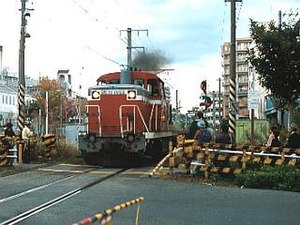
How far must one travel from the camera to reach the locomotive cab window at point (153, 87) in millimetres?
23484

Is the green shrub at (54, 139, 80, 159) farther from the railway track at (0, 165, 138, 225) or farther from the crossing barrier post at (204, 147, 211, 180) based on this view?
the crossing barrier post at (204, 147, 211, 180)

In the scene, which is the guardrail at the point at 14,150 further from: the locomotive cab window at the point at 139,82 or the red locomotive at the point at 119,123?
the locomotive cab window at the point at 139,82

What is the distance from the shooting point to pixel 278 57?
20.8 metres

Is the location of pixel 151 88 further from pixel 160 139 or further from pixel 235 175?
pixel 235 175

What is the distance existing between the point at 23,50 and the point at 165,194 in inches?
557

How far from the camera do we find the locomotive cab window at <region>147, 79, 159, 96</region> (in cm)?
2348

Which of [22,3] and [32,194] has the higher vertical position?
[22,3]

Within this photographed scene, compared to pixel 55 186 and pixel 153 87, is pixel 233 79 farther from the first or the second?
pixel 55 186

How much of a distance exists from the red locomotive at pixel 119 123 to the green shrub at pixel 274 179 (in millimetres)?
6262

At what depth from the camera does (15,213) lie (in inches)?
406

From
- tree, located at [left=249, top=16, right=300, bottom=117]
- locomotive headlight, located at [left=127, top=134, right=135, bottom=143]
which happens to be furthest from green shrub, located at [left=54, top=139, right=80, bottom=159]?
tree, located at [left=249, top=16, right=300, bottom=117]

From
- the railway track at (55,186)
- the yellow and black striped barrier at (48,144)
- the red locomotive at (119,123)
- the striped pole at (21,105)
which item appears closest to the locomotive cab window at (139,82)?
the red locomotive at (119,123)

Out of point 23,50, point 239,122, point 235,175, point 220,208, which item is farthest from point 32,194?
point 239,122

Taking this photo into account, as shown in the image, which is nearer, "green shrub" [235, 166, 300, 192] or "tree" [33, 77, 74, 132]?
"green shrub" [235, 166, 300, 192]
